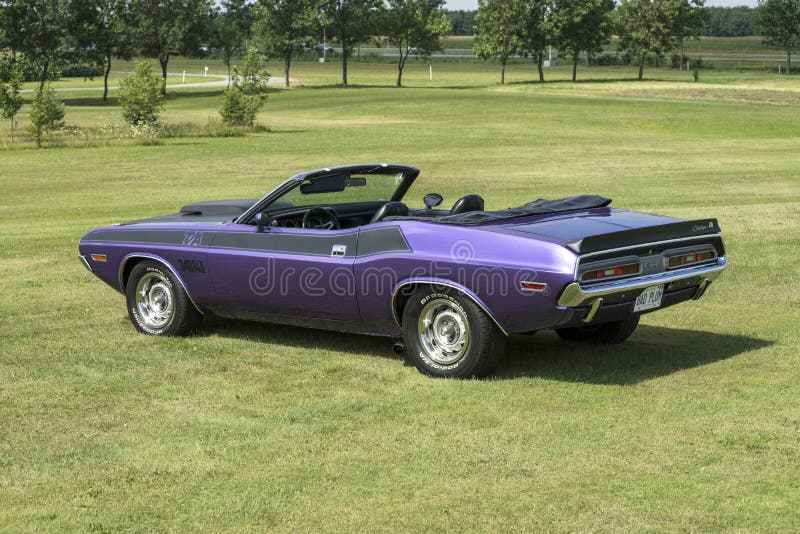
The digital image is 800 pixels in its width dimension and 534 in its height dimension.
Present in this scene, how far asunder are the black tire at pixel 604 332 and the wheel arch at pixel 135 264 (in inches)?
114

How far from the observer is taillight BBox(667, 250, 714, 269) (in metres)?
7.70

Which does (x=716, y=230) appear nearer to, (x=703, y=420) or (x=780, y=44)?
(x=703, y=420)

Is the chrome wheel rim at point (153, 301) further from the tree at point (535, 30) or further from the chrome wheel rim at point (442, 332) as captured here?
the tree at point (535, 30)

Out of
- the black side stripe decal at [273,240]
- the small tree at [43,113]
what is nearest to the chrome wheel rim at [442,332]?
the black side stripe decal at [273,240]

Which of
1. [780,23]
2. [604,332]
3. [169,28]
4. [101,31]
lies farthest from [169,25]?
[604,332]

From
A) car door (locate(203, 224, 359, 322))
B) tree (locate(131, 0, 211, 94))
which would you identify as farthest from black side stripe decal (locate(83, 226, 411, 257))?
tree (locate(131, 0, 211, 94))

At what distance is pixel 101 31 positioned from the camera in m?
71.7

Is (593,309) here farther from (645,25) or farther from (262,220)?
(645,25)

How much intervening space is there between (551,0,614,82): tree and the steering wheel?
8668 centimetres

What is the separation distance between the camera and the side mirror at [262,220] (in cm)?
848

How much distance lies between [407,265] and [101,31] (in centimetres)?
6840

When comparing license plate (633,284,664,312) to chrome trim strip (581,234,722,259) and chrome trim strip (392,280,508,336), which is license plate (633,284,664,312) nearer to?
chrome trim strip (581,234,722,259)

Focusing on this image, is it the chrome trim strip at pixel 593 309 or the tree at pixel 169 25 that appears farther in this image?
the tree at pixel 169 25

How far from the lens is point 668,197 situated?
20.5m
